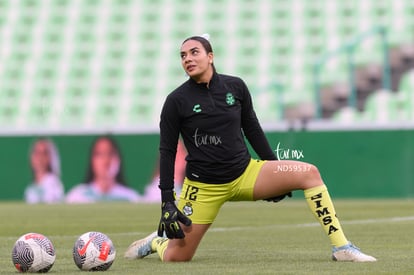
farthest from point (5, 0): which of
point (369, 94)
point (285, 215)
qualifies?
point (285, 215)

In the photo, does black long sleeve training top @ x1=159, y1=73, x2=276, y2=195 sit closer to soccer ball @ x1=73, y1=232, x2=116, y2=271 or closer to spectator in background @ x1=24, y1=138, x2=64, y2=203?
soccer ball @ x1=73, y1=232, x2=116, y2=271

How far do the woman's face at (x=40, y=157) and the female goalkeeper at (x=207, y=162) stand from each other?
1456cm

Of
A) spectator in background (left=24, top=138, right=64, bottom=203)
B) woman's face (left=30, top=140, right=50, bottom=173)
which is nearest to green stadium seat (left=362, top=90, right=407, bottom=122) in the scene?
spectator in background (left=24, top=138, right=64, bottom=203)

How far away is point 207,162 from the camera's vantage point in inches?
362

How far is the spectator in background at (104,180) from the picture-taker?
23.5m

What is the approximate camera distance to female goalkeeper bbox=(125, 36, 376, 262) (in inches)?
354

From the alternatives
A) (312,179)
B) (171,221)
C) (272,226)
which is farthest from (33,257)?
(272,226)

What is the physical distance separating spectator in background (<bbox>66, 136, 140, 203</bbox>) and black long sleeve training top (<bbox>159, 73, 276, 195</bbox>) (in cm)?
1424

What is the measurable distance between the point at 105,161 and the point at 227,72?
526 cm

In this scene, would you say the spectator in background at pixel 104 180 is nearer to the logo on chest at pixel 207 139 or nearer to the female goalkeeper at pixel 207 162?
the female goalkeeper at pixel 207 162

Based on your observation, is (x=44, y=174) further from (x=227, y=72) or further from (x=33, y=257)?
(x=33, y=257)

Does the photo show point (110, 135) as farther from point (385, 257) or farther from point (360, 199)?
point (385, 257)

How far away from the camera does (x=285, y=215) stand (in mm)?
17266

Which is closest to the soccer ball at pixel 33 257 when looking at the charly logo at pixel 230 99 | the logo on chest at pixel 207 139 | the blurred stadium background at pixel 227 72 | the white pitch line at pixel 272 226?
the logo on chest at pixel 207 139
